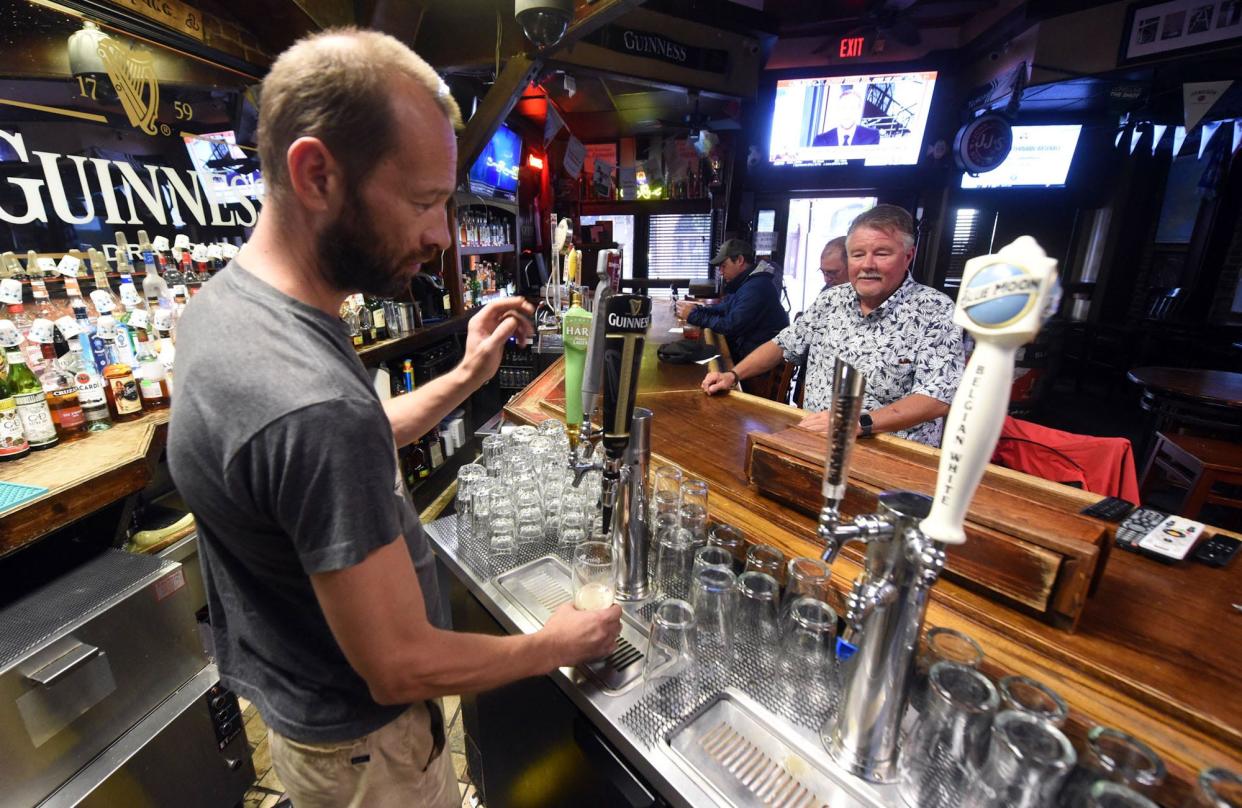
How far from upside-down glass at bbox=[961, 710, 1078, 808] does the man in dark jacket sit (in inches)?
147

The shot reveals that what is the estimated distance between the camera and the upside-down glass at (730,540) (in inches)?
46.6

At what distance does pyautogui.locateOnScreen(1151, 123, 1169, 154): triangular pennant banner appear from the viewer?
6359 millimetres

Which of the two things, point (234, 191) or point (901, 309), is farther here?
point (234, 191)

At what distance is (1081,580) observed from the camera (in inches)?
32.9

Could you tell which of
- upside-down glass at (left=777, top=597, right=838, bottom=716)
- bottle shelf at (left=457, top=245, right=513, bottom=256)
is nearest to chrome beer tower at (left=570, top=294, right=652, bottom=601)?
upside-down glass at (left=777, top=597, right=838, bottom=716)

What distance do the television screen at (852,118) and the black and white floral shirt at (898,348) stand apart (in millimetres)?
3312

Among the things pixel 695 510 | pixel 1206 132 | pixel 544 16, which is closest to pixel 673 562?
pixel 695 510

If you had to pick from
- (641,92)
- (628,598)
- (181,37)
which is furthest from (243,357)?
(641,92)

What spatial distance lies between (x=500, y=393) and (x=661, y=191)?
364 centimetres

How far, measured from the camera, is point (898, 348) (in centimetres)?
238

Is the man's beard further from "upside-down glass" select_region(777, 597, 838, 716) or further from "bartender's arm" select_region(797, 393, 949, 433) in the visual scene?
"bartender's arm" select_region(797, 393, 949, 433)

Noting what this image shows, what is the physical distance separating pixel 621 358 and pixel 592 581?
0.48 meters

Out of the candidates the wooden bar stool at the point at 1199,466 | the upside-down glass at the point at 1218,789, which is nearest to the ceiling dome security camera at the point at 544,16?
the upside-down glass at the point at 1218,789

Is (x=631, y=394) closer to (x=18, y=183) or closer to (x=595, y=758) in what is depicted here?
(x=595, y=758)
